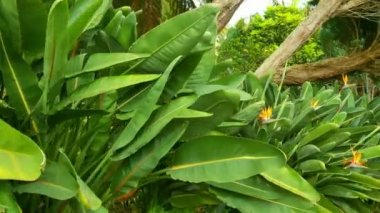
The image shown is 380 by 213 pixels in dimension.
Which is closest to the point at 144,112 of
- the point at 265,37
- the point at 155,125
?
the point at 155,125

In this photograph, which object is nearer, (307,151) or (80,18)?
(80,18)

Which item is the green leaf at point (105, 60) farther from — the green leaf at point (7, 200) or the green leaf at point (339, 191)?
the green leaf at point (339, 191)

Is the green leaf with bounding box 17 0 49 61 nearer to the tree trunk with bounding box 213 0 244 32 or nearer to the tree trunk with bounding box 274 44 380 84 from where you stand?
the tree trunk with bounding box 213 0 244 32

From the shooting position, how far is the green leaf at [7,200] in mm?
1595

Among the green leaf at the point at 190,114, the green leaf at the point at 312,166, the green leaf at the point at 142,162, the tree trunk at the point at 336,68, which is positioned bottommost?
the tree trunk at the point at 336,68

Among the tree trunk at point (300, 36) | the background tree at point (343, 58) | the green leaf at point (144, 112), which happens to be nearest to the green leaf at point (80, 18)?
the green leaf at point (144, 112)

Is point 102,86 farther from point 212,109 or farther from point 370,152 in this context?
point 370,152

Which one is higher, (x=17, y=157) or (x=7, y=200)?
(x=17, y=157)

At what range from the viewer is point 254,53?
33.2 feet

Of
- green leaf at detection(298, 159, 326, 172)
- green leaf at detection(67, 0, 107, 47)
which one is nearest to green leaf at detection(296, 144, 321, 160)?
green leaf at detection(298, 159, 326, 172)

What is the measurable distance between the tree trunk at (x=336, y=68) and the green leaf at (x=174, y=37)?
15.7 ft

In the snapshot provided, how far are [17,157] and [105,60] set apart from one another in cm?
53

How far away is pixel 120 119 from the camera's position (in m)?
2.09

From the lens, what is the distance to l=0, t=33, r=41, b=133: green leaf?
1.78 meters
